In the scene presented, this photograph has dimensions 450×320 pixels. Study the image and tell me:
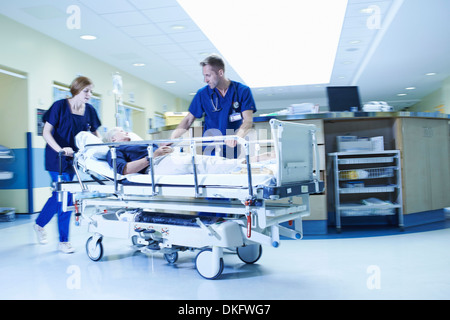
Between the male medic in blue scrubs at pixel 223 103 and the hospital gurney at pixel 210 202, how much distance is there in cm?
45

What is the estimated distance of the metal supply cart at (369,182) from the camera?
3.95m

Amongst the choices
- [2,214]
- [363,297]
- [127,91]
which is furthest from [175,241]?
[127,91]

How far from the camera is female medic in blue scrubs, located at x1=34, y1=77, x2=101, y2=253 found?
3.44 m

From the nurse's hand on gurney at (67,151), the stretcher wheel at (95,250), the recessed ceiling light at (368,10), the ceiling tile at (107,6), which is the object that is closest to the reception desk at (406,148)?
the nurse's hand on gurney at (67,151)

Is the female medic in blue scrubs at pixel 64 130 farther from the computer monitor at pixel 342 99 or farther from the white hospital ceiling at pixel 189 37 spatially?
the computer monitor at pixel 342 99

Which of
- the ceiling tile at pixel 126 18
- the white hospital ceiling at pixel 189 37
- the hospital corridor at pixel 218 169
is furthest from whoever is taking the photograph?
the ceiling tile at pixel 126 18

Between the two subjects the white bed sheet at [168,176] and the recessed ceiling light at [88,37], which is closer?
the white bed sheet at [168,176]

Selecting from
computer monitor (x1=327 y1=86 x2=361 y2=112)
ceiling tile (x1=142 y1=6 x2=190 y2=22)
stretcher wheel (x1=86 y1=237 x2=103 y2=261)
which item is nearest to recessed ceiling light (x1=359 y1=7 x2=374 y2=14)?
computer monitor (x1=327 y1=86 x2=361 y2=112)

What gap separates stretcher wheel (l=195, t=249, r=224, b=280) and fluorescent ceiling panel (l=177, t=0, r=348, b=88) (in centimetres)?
399

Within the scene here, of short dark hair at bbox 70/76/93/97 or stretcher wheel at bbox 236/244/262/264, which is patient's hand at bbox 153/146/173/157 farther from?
short dark hair at bbox 70/76/93/97

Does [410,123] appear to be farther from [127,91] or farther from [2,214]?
[127,91]

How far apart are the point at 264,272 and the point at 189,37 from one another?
17.0 ft

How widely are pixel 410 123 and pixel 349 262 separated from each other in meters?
2.01

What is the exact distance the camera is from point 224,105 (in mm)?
3135
